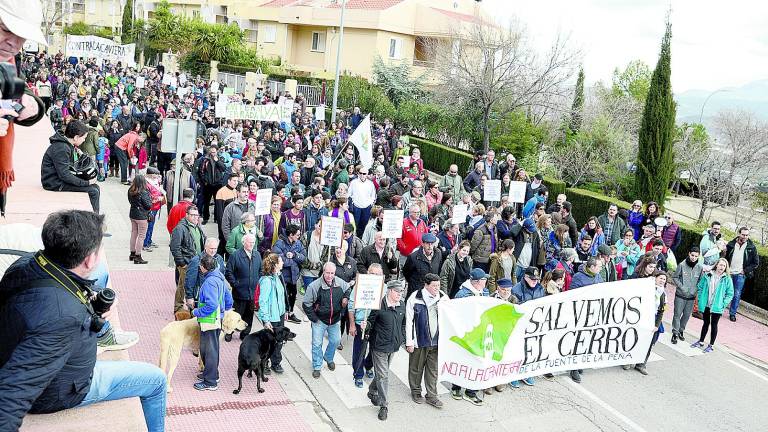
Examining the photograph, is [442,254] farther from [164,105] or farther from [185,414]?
[164,105]

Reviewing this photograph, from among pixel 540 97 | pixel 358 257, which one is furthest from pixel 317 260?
pixel 540 97

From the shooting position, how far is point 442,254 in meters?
11.9

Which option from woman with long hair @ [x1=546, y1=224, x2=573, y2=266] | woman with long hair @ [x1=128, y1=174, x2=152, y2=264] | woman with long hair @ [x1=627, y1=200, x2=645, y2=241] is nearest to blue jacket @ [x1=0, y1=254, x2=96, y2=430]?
woman with long hair @ [x1=128, y1=174, x2=152, y2=264]

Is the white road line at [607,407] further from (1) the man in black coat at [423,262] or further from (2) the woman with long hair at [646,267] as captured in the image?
(1) the man in black coat at [423,262]

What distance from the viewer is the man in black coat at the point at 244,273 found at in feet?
31.2

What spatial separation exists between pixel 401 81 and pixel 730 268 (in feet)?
85.7

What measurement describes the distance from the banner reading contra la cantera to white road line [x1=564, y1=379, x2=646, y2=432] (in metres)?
0.31

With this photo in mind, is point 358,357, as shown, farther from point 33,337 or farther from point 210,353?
point 33,337

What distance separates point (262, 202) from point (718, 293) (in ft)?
25.9

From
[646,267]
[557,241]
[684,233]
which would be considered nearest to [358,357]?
[646,267]

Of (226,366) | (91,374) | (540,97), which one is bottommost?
(226,366)

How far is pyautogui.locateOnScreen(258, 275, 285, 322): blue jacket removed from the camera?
28.7 feet

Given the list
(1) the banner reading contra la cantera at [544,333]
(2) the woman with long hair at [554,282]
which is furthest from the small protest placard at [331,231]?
(2) the woman with long hair at [554,282]

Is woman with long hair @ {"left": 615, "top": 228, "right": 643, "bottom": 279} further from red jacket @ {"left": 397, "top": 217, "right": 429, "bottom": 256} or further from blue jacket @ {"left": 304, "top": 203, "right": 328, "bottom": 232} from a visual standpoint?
blue jacket @ {"left": 304, "top": 203, "right": 328, "bottom": 232}
